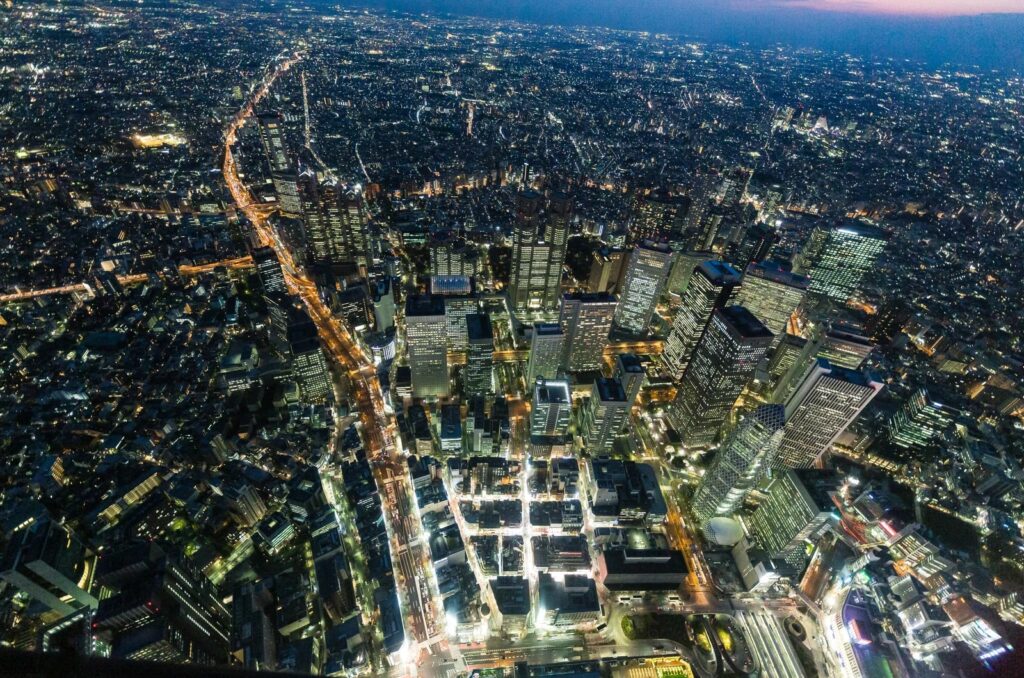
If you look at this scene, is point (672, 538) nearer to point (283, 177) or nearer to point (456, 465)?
point (456, 465)

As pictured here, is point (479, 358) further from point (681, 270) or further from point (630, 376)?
point (681, 270)

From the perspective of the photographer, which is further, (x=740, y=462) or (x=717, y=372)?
(x=717, y=372)

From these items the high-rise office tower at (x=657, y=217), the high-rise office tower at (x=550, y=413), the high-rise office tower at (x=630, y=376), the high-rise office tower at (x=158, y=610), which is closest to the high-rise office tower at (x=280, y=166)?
the high-rise office tower at (x=550, y=413)

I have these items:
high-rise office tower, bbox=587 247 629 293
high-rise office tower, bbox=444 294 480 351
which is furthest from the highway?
high-rise office tower, bbox=587 247 629 293

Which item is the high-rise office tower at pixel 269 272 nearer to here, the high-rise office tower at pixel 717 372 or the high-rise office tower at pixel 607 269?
the high-rise office tower at pixel 607 269

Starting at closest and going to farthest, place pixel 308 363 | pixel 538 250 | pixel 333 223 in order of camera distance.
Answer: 1. pixel 308 363
2. pixel 538 250
3. pixel 333 223

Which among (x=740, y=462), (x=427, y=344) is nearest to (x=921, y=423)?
(x=740, y=462)

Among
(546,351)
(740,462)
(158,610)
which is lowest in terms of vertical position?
(546,351)

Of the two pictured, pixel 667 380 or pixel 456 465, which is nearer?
pixel 456 465

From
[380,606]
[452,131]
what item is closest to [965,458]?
[380,606]
